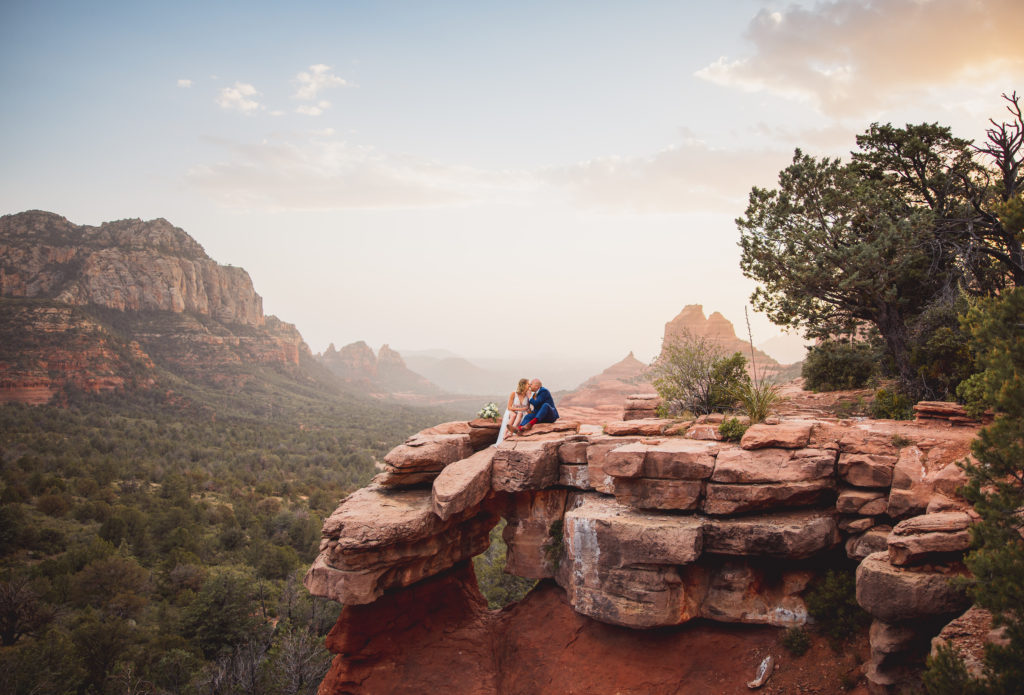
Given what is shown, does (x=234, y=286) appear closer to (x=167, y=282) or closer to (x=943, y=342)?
(x=167, y=282)

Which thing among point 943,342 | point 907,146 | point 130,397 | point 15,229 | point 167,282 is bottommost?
point 130,397

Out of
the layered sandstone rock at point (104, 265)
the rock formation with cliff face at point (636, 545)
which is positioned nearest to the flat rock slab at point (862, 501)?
the rock formation with cliff face at point (636, 545)

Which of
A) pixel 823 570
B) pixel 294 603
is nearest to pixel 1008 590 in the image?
pixel 823 570

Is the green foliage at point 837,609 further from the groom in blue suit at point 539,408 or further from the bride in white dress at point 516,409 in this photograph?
the bride in white dress at point 516,409

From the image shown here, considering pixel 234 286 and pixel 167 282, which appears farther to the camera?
pixel 234 286

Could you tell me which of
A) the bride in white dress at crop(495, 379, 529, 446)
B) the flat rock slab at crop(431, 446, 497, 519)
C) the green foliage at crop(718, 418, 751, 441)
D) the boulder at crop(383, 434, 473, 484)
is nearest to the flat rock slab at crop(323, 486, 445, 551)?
the flat rock slab at crop(431, 446, 497, 519)

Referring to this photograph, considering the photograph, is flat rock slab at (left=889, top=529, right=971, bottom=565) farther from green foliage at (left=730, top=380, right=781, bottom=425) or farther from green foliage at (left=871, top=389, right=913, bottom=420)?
green foliage at (left=871, top=389, right=913, bottom=420)

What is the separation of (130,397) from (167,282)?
37710 mm

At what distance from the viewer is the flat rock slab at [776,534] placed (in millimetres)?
9453

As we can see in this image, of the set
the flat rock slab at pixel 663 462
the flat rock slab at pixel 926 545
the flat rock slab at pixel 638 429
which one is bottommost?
the flat rock slab at pixel 926 545

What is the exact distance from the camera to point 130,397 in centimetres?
6456

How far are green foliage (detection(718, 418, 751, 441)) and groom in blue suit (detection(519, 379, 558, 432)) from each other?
4790 mm

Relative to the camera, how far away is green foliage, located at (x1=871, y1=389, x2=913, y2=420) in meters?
12.5

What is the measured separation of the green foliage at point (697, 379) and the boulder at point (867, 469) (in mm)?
4516
